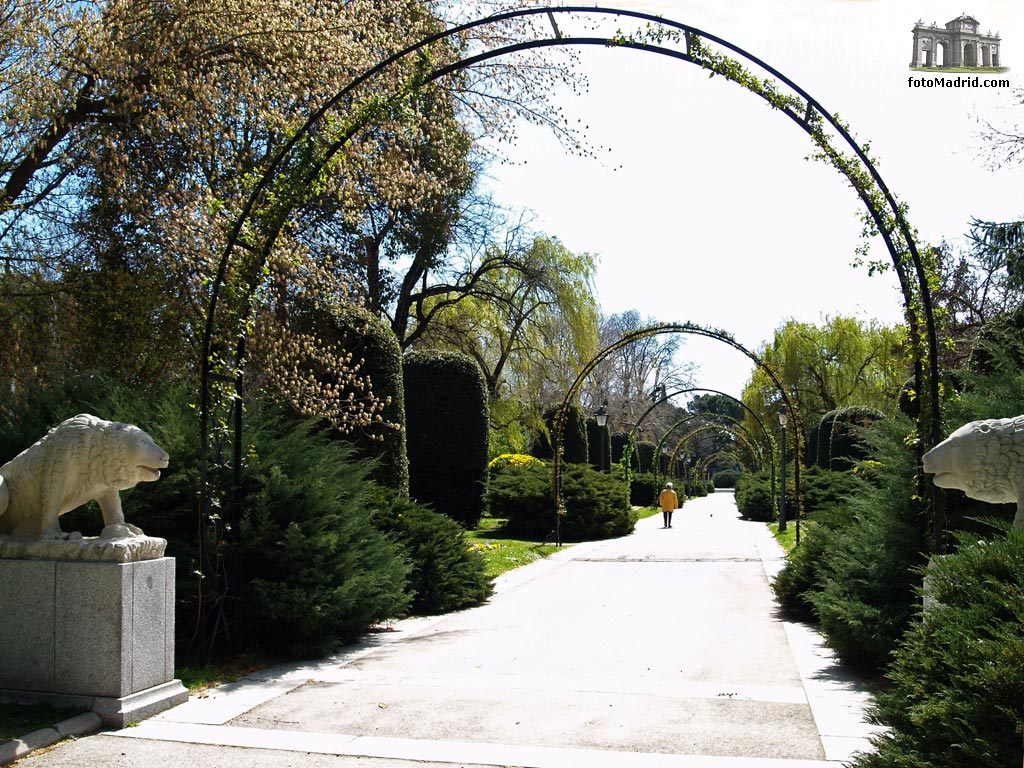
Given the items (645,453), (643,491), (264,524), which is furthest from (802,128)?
(645,453)

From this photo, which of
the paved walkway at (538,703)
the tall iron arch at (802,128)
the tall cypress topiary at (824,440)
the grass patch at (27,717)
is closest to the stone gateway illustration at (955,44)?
the tall iron arch at (802,128)

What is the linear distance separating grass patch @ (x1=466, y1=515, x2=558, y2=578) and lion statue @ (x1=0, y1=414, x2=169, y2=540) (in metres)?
8.15

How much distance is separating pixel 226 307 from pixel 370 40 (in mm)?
4899

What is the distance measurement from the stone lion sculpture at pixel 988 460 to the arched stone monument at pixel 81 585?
501 centimetres

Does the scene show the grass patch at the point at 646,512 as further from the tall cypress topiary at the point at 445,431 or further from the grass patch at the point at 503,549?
the tall cypress topiary at the point at 445,431

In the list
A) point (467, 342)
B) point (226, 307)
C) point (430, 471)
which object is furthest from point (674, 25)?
point (467, 342)

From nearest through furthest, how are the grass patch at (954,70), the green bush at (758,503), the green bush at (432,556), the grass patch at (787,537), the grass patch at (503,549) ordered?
the green bush at (432,556), the grass patch at (954,70), the grass patch at (503,549), the grass patch at (787,537), the green bush at (758,503)

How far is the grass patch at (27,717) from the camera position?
17.1ft

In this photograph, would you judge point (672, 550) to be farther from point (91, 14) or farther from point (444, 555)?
point (91, 14)

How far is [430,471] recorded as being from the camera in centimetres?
1817

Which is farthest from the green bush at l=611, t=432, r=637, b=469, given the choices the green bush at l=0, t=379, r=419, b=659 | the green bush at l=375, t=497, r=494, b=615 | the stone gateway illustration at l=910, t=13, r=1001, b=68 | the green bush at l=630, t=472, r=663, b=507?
the green bush at l=0, t=379, r=419, b=659

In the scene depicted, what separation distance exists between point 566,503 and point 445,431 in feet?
16.5

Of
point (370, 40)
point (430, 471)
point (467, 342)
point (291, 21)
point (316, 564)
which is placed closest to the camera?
point (316, 564)

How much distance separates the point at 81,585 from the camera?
5.71 metres
